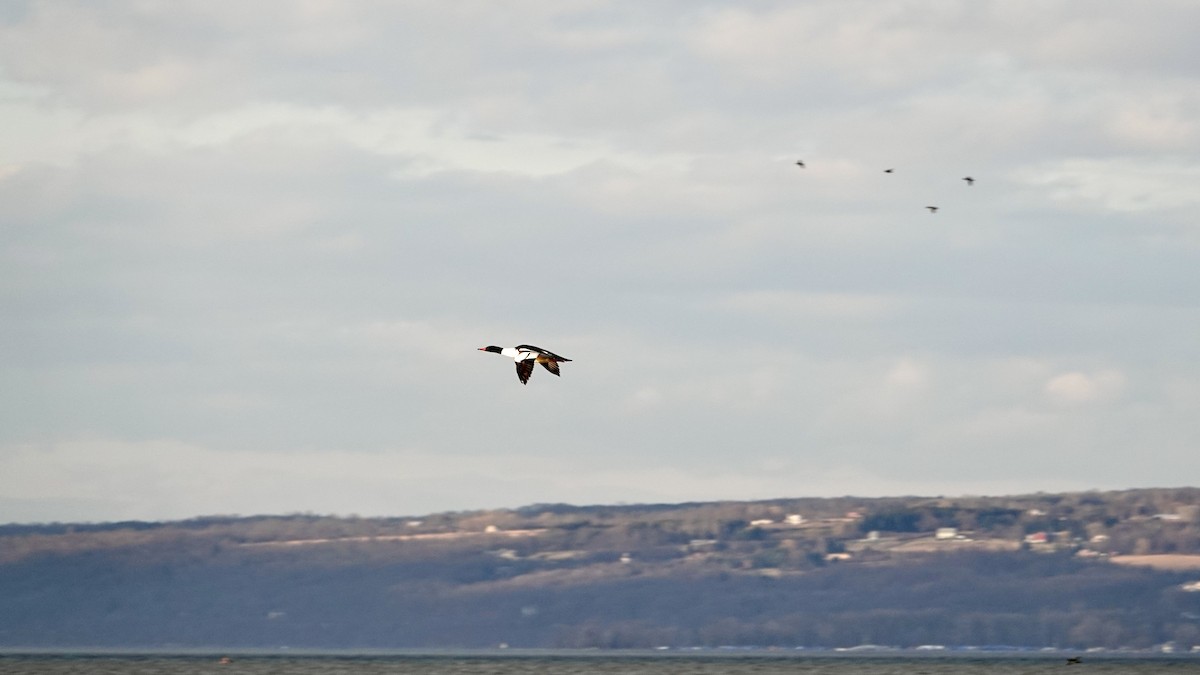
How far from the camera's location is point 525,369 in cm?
11694

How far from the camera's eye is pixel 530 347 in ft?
385

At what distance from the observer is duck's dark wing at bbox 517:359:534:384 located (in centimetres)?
11562

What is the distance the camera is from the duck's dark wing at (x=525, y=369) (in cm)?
11562
